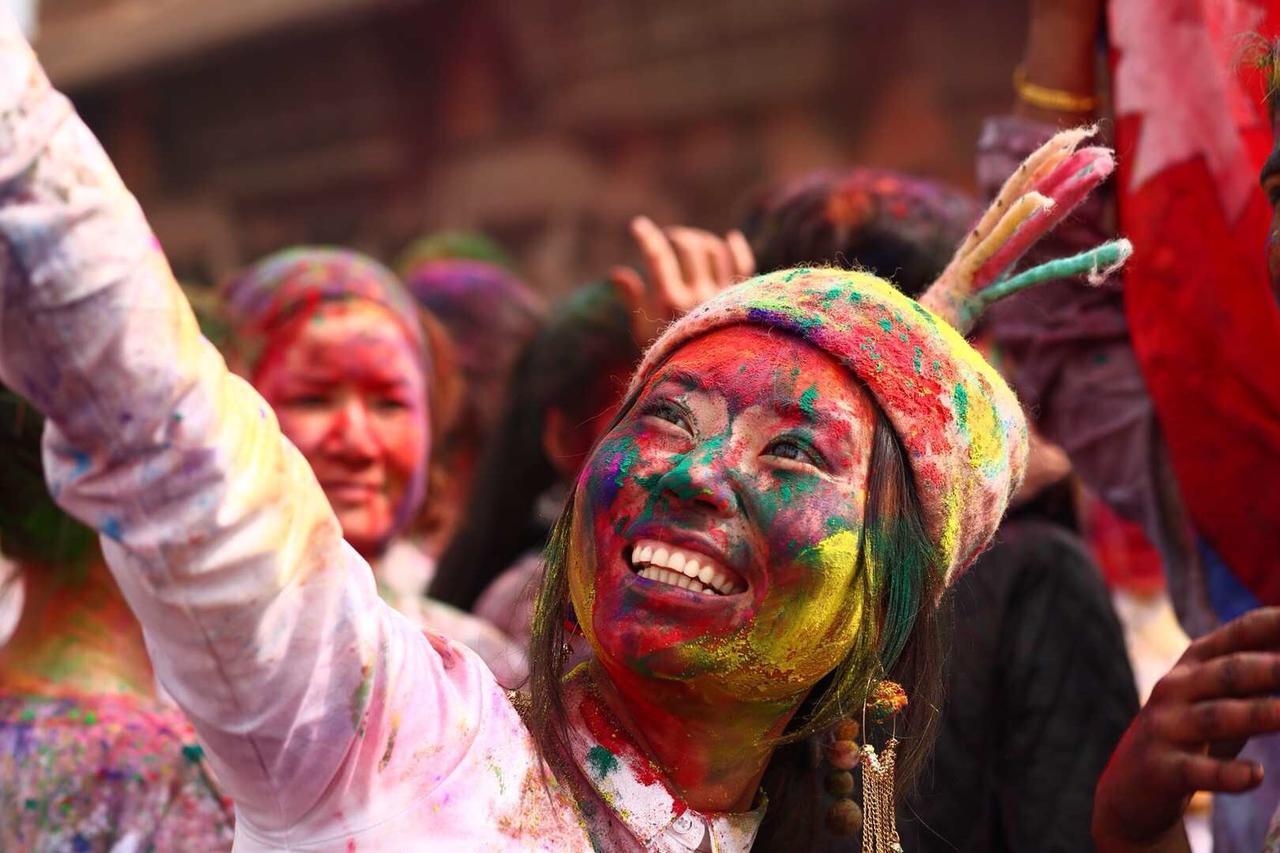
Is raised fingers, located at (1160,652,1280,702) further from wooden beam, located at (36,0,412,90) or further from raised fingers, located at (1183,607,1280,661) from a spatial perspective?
wooden beam, located at (36,0,412,90)

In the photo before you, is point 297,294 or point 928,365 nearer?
point 928,365

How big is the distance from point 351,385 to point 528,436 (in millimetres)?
772

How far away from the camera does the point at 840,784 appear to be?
2066 mm

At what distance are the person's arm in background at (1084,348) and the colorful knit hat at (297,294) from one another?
1332 millimetres

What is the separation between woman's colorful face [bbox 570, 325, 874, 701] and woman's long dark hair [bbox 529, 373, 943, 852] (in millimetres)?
28

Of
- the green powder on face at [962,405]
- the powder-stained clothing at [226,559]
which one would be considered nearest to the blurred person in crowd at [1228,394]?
the green powder on face at [962,405]

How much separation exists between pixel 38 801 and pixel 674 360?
1175 mm

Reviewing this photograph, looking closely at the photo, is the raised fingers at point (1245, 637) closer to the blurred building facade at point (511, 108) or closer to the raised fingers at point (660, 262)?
the raised fingers at point (660, 262)

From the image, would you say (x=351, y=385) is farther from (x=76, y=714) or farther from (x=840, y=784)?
(x=840, y=784)

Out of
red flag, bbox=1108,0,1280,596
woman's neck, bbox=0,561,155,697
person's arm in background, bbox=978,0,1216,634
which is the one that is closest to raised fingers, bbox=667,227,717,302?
person's arm in background, bbox=978,0,1216,634

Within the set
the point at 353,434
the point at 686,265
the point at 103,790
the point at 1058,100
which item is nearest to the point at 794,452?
the point at 103,790

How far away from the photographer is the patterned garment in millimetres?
2330

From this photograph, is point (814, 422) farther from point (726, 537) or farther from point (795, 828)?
point (795, 828)

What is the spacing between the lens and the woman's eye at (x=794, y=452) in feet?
6.23
